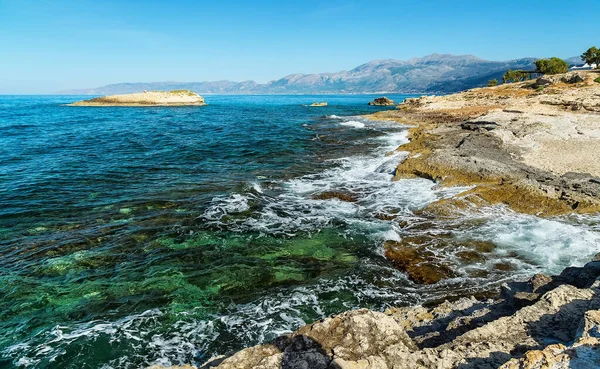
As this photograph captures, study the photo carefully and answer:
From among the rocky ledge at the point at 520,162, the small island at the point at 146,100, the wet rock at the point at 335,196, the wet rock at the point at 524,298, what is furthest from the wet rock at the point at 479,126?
the small island at the point at 146,100

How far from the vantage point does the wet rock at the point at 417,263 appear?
949cm

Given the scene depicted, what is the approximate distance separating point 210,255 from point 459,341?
27.2 ft

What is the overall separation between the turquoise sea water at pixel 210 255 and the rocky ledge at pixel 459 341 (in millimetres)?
2792

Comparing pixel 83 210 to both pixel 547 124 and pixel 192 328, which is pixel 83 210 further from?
pixel 547 124

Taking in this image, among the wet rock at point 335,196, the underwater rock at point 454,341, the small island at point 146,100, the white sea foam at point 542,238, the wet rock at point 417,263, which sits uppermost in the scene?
the small island at point 146,100

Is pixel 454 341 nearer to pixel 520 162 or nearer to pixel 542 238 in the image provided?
pixel 542 238

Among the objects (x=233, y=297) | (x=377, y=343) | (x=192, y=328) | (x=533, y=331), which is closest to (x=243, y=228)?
(x=233, y=297)

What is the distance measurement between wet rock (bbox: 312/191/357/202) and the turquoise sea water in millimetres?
427

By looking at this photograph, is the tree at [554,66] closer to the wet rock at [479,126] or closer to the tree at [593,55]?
the tree at [593,55]

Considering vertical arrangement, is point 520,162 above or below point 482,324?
above

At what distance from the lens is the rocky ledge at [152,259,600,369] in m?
3.92

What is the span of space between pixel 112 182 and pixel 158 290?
1279 cm

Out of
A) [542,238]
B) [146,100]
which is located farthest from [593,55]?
[146,100]

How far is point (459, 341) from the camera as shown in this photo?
4.62 meters
